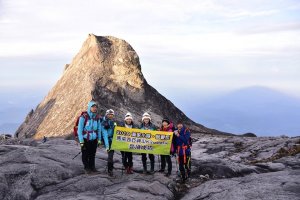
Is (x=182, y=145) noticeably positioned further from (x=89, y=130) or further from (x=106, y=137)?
(x=89, y=130)

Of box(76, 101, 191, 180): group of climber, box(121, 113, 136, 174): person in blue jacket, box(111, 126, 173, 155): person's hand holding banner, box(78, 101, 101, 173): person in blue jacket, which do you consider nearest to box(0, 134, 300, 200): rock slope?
box(121, 113, 136, 174): person in blue jacket

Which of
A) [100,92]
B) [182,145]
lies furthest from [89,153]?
[100,92]

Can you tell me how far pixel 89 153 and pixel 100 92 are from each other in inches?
1425

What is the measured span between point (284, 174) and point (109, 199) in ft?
28.4

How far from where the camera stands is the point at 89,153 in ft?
63.5

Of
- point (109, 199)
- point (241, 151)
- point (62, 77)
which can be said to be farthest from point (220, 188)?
point (62, 77)

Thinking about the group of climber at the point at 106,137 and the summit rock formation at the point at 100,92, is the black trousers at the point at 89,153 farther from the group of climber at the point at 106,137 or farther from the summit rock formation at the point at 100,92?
the summit rock formation at the point at 100,92

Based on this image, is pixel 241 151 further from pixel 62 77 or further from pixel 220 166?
pixel 62 77

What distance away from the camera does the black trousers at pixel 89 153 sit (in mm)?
18984

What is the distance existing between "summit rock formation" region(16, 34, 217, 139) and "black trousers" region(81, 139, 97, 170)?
3127 cm

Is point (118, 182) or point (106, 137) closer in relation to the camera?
point (118, 182)

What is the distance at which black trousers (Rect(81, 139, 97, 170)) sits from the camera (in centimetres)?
1898

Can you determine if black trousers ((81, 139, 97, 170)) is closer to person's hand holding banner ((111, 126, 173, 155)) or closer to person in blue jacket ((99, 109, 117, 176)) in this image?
person in blue jacket ((99, 109, 117, 176))

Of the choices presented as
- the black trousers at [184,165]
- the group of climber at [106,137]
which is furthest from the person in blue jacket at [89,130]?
the black trousers at [184,165]
